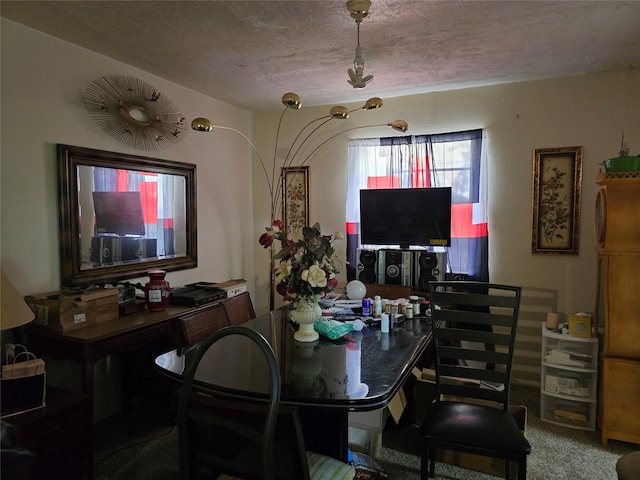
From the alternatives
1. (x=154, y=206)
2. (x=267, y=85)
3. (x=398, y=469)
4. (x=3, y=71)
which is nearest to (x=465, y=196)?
(x=267, y=85)

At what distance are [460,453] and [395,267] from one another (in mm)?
1448

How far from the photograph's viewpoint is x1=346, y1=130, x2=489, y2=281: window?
336cm

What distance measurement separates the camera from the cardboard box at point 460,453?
7.11 feet

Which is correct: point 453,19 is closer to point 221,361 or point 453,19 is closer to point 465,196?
point 465,196

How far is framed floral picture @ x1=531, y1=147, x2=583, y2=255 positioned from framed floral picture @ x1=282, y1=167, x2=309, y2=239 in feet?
6.55

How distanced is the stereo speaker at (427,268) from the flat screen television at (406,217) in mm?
150

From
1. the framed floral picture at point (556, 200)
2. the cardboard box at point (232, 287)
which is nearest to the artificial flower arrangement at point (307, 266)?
the cardboard box at point (232, 287)

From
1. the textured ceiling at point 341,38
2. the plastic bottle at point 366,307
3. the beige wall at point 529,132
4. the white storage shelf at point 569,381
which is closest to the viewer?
the textured ceiling at point 341,38

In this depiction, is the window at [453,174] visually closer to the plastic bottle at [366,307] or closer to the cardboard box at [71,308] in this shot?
the plastic bottle at [366,307]

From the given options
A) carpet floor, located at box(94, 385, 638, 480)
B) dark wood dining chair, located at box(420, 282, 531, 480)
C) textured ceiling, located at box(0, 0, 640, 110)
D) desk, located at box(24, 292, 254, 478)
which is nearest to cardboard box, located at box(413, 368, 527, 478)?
carpet floor, located at box(94, 385, 638, 480)

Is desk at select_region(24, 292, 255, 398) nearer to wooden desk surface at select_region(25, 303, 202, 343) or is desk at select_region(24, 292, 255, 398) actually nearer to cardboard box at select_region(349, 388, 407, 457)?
wooden desk surface at select_region(25, 303, 202, 343)

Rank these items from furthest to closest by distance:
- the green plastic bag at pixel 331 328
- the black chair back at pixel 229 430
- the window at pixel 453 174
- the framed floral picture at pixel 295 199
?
the framed floral picture at pixel 295 199, the window at pixel 453 174, the green plastic bag at pixel 331 328, the black chair back at pixel 229 430

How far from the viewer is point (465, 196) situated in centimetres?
343

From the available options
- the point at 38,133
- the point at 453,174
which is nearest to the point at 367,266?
the point at 453,174
